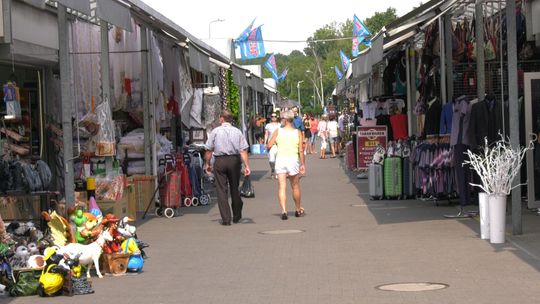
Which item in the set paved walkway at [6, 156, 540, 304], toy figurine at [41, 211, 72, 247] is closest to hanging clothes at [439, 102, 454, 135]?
paved walkway at [6, 156, 540, 304]

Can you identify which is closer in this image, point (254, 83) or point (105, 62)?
point (105, 62)

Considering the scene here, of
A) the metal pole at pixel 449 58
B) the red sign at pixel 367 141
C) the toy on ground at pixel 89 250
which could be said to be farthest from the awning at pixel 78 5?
the red sign at pixel 367 141

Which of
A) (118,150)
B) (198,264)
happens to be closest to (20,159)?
(118,150)

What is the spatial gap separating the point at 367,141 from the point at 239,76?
3778 mm

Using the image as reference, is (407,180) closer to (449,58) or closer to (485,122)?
(449,58)

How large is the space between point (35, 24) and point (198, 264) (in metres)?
5.65

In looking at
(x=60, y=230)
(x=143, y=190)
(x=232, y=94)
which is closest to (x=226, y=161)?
(x=143, y=190)

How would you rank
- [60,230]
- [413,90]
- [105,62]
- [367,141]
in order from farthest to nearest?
[367,141] → [413,90] → [105,62] → [60,230]

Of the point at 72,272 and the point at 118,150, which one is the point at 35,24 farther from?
the point at 72,272

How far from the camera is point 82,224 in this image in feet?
36.6

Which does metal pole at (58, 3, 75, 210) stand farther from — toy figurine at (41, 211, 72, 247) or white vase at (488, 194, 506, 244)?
white vase at (488, 194, 506, 244)

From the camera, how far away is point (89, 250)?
10758 mm

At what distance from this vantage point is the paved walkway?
937 cm

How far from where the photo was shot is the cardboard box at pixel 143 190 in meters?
17.9
